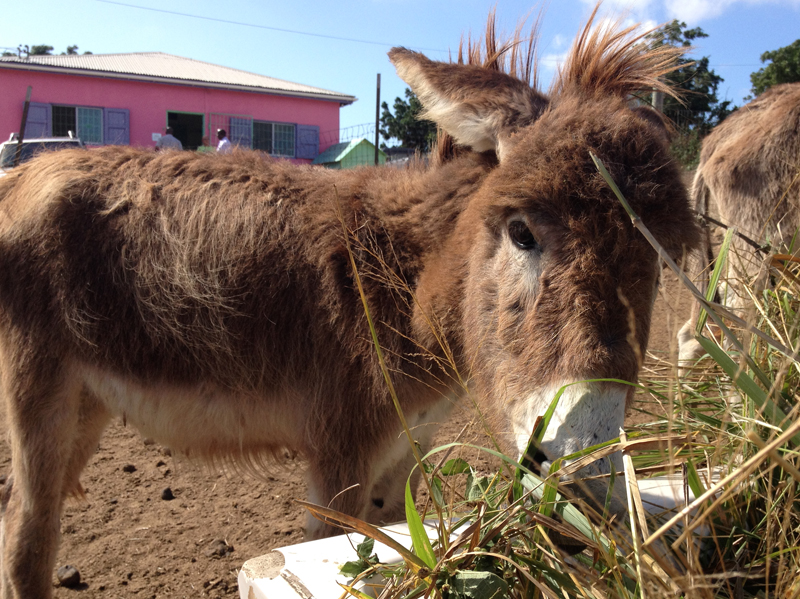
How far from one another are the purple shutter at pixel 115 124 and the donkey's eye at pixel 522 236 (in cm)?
2310

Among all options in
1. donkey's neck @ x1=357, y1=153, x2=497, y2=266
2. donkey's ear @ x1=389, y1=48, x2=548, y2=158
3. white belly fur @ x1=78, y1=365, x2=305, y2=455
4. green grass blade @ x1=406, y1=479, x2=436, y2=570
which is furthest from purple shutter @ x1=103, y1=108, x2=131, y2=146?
green grass blade @ x1=406, y1=479, x2=436, y2=570

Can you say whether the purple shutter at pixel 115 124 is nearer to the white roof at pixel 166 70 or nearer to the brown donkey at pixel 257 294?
the white roof at pixel 166 70

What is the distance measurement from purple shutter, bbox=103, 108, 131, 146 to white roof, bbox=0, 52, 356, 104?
1.34m

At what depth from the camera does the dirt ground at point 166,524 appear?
10.2ft

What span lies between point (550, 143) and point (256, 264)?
1.29 metres

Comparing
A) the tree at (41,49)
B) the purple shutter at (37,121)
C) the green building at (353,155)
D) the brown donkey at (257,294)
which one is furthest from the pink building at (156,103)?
the tree at (41,49)

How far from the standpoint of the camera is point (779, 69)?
1872cm

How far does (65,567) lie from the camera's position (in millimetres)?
3131

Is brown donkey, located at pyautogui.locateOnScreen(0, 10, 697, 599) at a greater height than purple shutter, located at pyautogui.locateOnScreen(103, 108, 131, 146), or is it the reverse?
purple shutter, located at pyautogui.locateOnScreen(103, 108, 131, 146)

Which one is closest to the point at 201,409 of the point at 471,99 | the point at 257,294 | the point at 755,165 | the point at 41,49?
the point at 257,294

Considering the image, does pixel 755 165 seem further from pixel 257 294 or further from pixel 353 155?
pixel 353 155

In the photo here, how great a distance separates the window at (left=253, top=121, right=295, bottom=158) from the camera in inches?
953

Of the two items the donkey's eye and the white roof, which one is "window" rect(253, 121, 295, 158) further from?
the donkey's eye

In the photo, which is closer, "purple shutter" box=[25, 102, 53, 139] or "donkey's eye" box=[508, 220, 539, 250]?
"donkey's eye" box=[508, 220, 539, 250]
